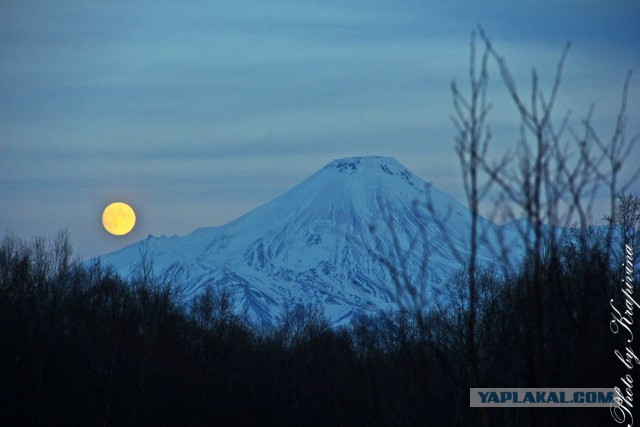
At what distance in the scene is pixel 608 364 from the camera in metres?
4.40

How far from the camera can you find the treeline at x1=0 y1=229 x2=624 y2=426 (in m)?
4.53

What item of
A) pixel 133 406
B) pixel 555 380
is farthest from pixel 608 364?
pixel 133 406

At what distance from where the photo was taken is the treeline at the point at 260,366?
4531 millimetres

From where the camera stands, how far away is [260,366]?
34781 mm

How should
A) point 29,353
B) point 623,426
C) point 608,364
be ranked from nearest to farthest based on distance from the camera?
point 608,364 → point 623,426 → point 29,353

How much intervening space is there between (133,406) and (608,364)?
15818 mm

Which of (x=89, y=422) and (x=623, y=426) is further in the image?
(x=89, y=422)

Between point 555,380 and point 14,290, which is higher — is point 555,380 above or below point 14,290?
below

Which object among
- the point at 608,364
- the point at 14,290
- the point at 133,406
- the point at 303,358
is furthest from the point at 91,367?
the point at 303,358

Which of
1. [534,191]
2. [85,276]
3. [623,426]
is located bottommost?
[623,426]

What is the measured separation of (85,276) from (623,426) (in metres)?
38.8

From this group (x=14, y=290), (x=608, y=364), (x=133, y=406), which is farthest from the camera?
(x=14, y=290)

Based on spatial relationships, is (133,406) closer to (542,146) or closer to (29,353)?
(29,353)

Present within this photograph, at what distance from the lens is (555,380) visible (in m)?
3.83
